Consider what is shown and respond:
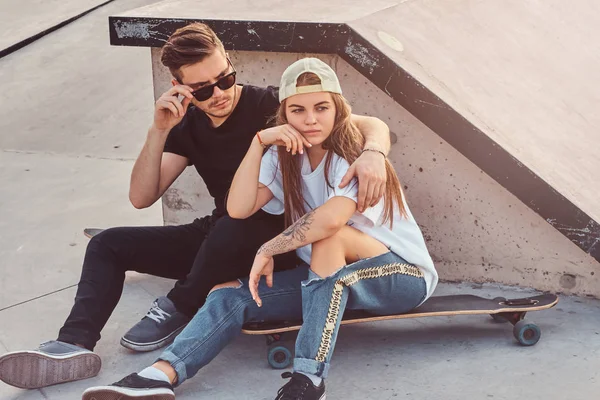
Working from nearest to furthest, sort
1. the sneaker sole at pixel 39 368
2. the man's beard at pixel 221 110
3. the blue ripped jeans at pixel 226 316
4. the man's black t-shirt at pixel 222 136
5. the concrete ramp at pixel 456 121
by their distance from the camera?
1. the blue ripped jeans at pixel 226 316
2. the sneaker sole at pixel 39 368
3. the man's beard at pixel 221 110
4. the man's black t-shirt at pixel 222 136
5. the concrete ramp at pixel 456 121

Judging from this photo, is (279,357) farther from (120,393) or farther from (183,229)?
(183,229)

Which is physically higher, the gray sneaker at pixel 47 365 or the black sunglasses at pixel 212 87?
the black sunglasses at pixel 212 87

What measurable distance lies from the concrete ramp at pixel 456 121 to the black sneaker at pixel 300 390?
1.26 metres

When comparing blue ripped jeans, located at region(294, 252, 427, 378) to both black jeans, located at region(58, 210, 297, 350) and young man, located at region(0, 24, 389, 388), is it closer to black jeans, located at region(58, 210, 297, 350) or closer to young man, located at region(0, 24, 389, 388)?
young man, located at region(0, 24, 389, 388)

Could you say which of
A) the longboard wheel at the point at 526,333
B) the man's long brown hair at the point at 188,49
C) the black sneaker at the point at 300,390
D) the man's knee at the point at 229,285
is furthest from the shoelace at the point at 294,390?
the man's long brown hair at the point at 188,49

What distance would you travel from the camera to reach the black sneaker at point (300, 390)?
2.96m

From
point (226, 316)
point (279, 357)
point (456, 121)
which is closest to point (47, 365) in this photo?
point (226, 316)

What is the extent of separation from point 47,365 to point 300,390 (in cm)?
97

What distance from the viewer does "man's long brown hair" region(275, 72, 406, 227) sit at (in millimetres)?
3283

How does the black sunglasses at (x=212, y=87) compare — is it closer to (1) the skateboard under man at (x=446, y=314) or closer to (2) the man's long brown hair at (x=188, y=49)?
(2) the man's long brown hair at (x=188, y=49)

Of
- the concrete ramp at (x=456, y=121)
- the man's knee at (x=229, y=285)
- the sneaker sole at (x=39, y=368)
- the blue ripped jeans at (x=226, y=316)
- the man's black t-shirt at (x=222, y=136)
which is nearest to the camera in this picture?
the blue ripped jeans at (x=226, y=316)

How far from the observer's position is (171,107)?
3.50 meters

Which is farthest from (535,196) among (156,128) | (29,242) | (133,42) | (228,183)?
(29,242)

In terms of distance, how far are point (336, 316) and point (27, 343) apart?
1423mm
